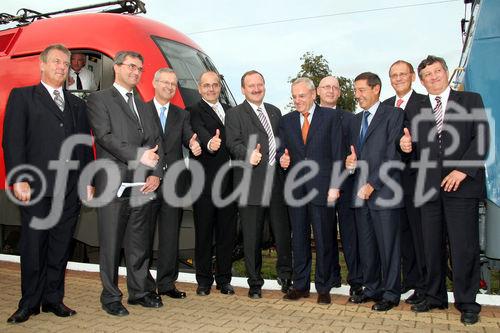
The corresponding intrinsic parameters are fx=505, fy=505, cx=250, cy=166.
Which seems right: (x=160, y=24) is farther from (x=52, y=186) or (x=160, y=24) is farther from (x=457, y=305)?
(x=457, y=305)

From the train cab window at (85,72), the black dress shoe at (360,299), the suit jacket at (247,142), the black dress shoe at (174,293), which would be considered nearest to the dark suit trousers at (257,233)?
the suit jacket at (247,142)

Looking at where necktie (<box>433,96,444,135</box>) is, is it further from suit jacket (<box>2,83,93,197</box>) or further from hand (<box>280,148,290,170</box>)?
suit jacket (<box>2,83,93,197</box>)

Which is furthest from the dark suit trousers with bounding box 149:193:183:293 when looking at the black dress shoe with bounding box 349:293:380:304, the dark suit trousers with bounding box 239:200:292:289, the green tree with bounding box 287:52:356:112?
the green tree with bounding box 287:52:356:112

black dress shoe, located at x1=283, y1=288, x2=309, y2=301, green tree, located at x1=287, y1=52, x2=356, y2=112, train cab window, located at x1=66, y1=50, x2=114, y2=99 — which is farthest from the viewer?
green tree, located at x1=287, y1=52, x2=356, y2=112

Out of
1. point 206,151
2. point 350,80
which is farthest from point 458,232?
point 350,80

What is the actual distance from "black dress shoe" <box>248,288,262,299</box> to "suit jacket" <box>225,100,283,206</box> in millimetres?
848

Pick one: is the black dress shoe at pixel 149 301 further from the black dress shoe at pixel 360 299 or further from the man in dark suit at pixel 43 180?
the black dress shoe at pixel 360 299

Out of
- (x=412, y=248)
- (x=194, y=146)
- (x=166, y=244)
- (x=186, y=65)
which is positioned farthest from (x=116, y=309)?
(x=186, y=65)

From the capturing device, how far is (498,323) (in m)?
4.03

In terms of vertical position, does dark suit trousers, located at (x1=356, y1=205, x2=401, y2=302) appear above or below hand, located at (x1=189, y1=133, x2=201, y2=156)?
below

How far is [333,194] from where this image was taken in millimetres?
4621

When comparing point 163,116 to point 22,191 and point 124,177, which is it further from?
point 22,191

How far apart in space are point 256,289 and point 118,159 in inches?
72.1

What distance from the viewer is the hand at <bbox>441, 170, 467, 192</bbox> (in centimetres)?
403
